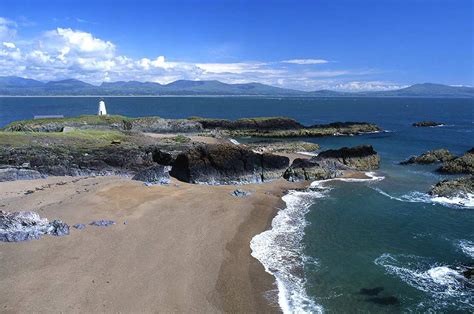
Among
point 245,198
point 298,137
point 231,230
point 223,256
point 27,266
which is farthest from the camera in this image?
point 298,137

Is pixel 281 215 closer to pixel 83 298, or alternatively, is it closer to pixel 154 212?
pixel 154 212

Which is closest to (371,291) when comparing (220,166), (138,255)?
(138,255)

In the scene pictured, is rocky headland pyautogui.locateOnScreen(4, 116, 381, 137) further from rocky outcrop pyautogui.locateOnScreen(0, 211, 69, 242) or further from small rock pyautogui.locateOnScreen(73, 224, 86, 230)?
small rock pyautogui.locateOnScreen(73, 224, 86, 230)

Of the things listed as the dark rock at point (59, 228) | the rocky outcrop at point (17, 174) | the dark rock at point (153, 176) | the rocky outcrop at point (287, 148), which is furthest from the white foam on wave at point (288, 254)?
the rocky outcrop at point (287, 148)

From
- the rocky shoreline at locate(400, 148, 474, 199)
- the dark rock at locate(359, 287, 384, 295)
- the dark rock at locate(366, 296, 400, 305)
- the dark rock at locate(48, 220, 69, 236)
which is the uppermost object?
the rocky shoreline at locate(400, 148, 474, 199)

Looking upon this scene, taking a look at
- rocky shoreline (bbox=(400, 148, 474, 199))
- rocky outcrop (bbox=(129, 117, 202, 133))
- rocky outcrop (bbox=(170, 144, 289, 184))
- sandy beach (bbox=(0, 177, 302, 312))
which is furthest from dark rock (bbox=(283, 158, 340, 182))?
rocky outcrop (bbox=(129, 117, 202, 133))

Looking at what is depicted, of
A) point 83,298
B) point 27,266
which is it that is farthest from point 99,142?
point 83,298

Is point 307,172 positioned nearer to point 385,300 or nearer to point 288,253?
point 288,253
